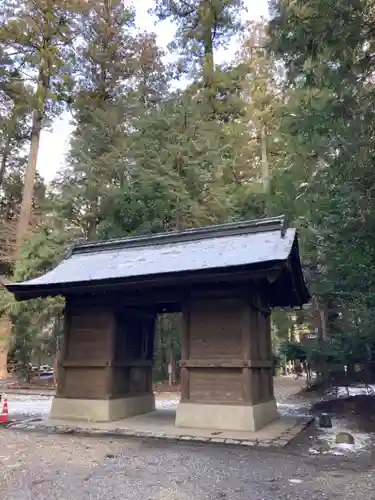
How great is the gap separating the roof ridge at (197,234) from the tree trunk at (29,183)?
8.80 meters

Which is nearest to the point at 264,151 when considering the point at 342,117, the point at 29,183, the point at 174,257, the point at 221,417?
the point at 29,183

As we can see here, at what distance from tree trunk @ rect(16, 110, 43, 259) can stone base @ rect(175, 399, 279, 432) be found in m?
12.7

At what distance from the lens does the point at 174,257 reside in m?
8.05

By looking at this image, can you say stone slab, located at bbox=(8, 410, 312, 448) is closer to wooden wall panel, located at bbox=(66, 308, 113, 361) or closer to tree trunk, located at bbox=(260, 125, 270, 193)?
wooden wall panel, located at bbox=(66, 308, 113, 361)

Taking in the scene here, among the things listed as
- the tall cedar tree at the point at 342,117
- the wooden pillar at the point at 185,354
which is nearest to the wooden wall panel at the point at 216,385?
the wooden pillar at the point at 185,354

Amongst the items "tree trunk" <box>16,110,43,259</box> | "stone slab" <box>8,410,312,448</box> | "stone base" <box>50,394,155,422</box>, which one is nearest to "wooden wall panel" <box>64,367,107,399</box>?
"stone base" <box>50,394,155,422</box>

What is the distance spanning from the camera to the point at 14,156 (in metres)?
23.4

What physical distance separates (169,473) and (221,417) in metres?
2.73

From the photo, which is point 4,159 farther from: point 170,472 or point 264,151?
point 170,472

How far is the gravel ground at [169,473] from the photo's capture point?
365cm

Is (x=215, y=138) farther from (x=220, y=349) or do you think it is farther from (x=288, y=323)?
(x=220, y=349)

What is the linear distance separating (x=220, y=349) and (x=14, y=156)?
2066 centimetres

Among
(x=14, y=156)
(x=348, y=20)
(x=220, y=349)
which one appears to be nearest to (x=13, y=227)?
(x=14, y=156)

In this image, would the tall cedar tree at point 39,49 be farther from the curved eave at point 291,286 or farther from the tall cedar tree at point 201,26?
the curved eave at point 291,286
